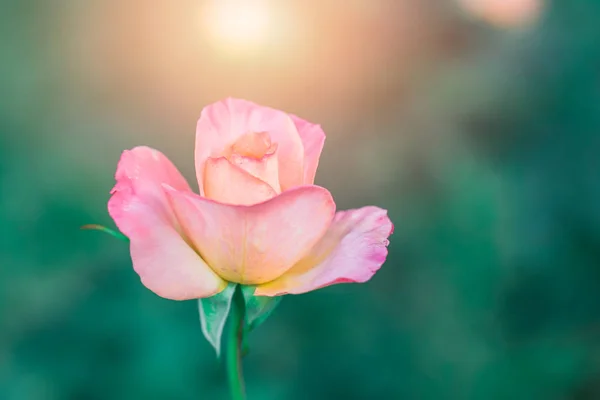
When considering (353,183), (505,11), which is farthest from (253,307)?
(505,11)

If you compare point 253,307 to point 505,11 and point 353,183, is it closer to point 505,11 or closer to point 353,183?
point 353,183

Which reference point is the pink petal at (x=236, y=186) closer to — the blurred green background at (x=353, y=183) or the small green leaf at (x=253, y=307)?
the small green leaf at (x=253, y=307)

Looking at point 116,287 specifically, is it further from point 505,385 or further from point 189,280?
point 505,385

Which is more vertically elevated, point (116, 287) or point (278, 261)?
point (278, 261)

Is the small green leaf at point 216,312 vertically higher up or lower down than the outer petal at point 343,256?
lower down

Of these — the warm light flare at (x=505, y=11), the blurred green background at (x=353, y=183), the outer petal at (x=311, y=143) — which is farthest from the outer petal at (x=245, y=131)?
the warm light flare at (x=505, y=11)

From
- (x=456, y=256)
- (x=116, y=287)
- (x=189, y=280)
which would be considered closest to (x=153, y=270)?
(x=189, y=280)
